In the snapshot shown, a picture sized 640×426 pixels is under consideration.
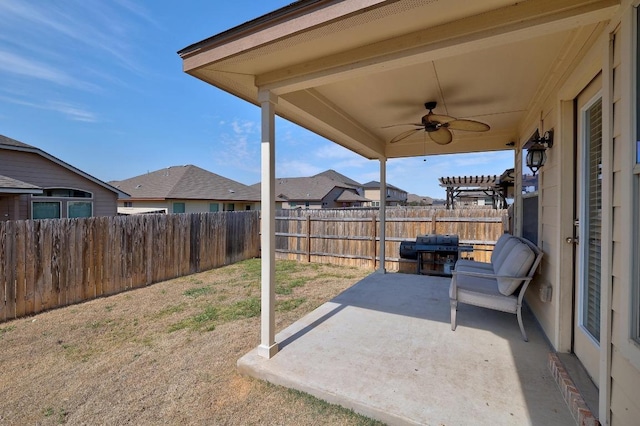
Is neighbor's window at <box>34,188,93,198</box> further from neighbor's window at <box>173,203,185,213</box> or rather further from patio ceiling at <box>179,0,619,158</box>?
patio ceiling at <box>179,0,619,158</box>

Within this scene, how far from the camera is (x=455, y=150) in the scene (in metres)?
5.68

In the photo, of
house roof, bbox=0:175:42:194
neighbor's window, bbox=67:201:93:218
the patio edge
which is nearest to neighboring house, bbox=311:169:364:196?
neighbor's window, bbox=67:201:93:218

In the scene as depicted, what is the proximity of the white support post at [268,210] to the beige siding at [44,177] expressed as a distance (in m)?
9.34

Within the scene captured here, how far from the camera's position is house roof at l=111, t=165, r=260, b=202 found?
45.0ft

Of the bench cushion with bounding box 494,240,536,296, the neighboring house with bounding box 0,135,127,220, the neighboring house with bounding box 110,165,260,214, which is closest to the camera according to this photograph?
the bench cushion with bounding box 494,240,536,296

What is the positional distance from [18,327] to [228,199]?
39.3ft

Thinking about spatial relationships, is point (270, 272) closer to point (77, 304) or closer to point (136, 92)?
point (77, 304)

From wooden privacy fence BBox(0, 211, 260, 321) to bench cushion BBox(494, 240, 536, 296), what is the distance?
6100mm

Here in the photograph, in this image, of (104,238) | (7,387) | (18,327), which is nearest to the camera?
(7,387)

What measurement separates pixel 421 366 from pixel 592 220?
1.73 meters

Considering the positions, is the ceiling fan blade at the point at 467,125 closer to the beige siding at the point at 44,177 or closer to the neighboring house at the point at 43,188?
the neighboring house at the point at 43,188

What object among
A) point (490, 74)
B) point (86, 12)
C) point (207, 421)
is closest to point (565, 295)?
point (490, 74)

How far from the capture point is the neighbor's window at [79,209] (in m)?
9.39

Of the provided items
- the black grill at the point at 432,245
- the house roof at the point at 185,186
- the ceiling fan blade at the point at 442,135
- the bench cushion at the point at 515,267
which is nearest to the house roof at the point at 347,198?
the house roof at the point at 185,186
